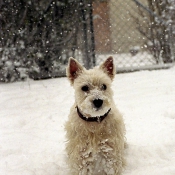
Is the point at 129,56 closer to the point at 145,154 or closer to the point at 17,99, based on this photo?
the point at 17,99

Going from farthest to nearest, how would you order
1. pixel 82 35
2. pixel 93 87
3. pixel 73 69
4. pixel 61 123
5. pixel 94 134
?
pixel 82 35, pixel 61 123, pixel 73 69, pixel 93 87, pixel 94 134

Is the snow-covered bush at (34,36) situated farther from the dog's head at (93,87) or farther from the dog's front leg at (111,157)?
the dog's front leg at (111,157)

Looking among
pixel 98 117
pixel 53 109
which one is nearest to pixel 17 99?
pixel 53 109

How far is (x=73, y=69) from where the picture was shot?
3.08 m

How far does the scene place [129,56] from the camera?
666cm

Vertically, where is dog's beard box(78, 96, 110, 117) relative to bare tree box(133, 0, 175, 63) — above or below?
below

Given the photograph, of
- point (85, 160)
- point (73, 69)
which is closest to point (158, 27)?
point (73, 69)

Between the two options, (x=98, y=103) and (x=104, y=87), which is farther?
(x=104, y=87)

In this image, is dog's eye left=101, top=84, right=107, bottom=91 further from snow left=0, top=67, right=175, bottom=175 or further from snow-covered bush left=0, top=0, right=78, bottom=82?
snow-covered bush left=0, top=0, right=78, bottom=82

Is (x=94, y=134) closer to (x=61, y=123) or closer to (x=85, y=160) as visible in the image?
(x=85, y=160)

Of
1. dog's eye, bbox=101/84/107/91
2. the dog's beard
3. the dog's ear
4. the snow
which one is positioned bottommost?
the snow

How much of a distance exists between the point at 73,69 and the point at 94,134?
76cm

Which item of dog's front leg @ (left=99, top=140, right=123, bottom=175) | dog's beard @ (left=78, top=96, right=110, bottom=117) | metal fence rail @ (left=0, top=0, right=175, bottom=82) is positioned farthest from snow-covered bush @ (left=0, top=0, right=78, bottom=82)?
dog's front leg @ (left=99, top=140, right=123, bottom=175)

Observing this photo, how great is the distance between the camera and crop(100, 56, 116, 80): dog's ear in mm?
3140
